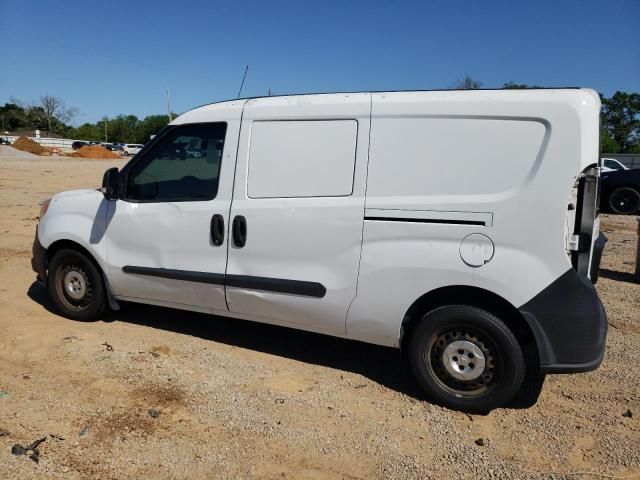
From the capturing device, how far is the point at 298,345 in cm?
459

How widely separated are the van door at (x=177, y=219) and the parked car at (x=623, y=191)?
1345 cm

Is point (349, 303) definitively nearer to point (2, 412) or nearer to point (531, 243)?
point (531, 243)

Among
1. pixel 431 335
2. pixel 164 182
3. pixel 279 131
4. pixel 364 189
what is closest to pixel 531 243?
pixel 431 335

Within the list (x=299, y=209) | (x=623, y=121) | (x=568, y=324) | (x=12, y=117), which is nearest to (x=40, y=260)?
(x=299, y=209)

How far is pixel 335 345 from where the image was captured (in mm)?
4633

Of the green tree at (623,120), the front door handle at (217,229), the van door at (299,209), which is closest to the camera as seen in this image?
the van door at (299,209)

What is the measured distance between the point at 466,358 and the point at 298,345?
1.66 meters

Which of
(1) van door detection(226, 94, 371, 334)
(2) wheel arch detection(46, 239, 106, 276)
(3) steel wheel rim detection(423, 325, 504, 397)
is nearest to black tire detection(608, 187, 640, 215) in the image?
(3) steel wheel rim detection(423, 325, 504, 397)

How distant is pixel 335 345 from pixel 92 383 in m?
2.01

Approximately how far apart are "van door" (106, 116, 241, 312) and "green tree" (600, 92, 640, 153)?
83.3 m

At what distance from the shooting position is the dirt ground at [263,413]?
2.89m

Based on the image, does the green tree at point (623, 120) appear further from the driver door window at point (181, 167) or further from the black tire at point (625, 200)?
the driver door window at point (181, 167)

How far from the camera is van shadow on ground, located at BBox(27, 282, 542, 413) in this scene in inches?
154

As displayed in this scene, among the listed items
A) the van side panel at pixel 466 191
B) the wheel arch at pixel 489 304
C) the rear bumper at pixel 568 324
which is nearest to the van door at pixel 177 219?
the van side panel at pixel 466 191
